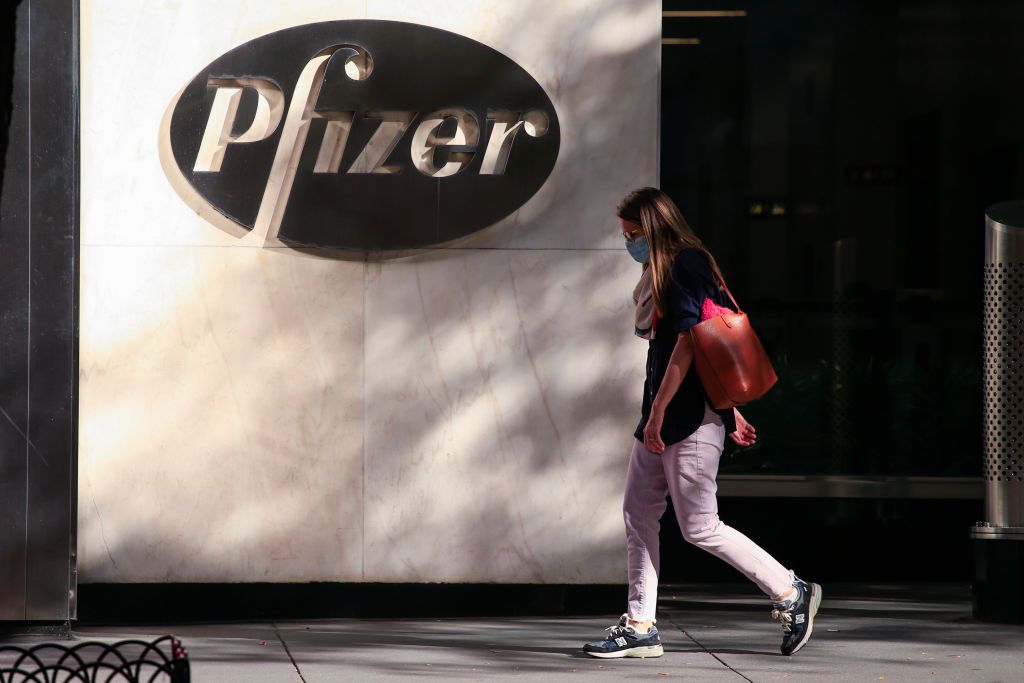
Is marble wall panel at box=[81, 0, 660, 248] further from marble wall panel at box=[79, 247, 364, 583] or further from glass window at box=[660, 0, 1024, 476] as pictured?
glass window at box=[660, 0, 1024, 476]

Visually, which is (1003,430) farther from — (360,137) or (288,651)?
(288,651)

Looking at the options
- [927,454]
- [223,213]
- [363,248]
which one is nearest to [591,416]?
[363,248]

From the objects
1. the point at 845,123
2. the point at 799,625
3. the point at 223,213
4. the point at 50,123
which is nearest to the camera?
the point at 799,625

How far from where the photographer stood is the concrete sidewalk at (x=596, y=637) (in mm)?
5512

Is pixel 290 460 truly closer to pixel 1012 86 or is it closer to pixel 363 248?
pixel 363 248

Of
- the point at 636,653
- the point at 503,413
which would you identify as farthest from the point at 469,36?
the point at 636,653

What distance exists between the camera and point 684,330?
18.2ft

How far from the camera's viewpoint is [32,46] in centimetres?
620

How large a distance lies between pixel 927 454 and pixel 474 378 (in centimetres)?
334

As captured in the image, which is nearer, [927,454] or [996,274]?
[996,274]

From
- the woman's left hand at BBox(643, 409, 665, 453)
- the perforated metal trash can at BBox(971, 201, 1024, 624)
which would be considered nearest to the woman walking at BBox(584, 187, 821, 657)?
the woman's left hand at BBox(643, 409, 665, 453)

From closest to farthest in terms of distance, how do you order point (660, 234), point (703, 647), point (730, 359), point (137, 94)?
point (730, 359) → point (660, 234) → point (703, 647) → point (137, 94)

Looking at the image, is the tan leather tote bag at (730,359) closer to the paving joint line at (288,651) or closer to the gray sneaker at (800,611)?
the gray sneaker at (800,611)

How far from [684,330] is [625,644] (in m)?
1.39
